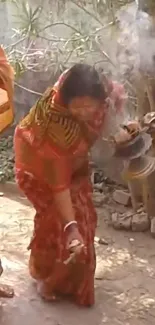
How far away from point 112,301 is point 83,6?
0.72 m

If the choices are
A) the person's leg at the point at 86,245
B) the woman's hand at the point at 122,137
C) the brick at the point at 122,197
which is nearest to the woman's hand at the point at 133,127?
the woman's hand at the point at 122,137

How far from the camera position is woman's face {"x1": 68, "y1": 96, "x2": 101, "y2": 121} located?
1325 millimetres

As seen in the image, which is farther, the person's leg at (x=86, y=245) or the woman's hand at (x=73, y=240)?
the person's leg at (x=86, y=245)

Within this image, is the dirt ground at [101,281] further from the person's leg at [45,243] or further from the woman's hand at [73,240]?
the woman's hand at [73,240]

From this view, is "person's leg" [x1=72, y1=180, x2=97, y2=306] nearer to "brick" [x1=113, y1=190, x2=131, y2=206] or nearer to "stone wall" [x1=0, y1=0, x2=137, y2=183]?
"stone wall" [x1=0, y1=0, x2=137, y2=183]

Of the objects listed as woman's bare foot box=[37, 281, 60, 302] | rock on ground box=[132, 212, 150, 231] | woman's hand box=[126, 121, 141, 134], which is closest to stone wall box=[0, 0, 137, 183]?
woman's hand box=[126, 121, 141, 134]

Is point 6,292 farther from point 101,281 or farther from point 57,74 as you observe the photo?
point 57,74

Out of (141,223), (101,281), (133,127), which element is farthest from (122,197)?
(133,127)

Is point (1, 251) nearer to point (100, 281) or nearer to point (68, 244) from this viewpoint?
point (100, 281)

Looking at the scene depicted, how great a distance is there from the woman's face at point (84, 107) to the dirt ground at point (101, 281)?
44cm

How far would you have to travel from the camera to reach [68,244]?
1326 millimetres

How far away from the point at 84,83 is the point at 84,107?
0.16ft

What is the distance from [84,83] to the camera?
1.32m

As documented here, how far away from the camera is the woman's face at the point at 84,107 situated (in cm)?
133
